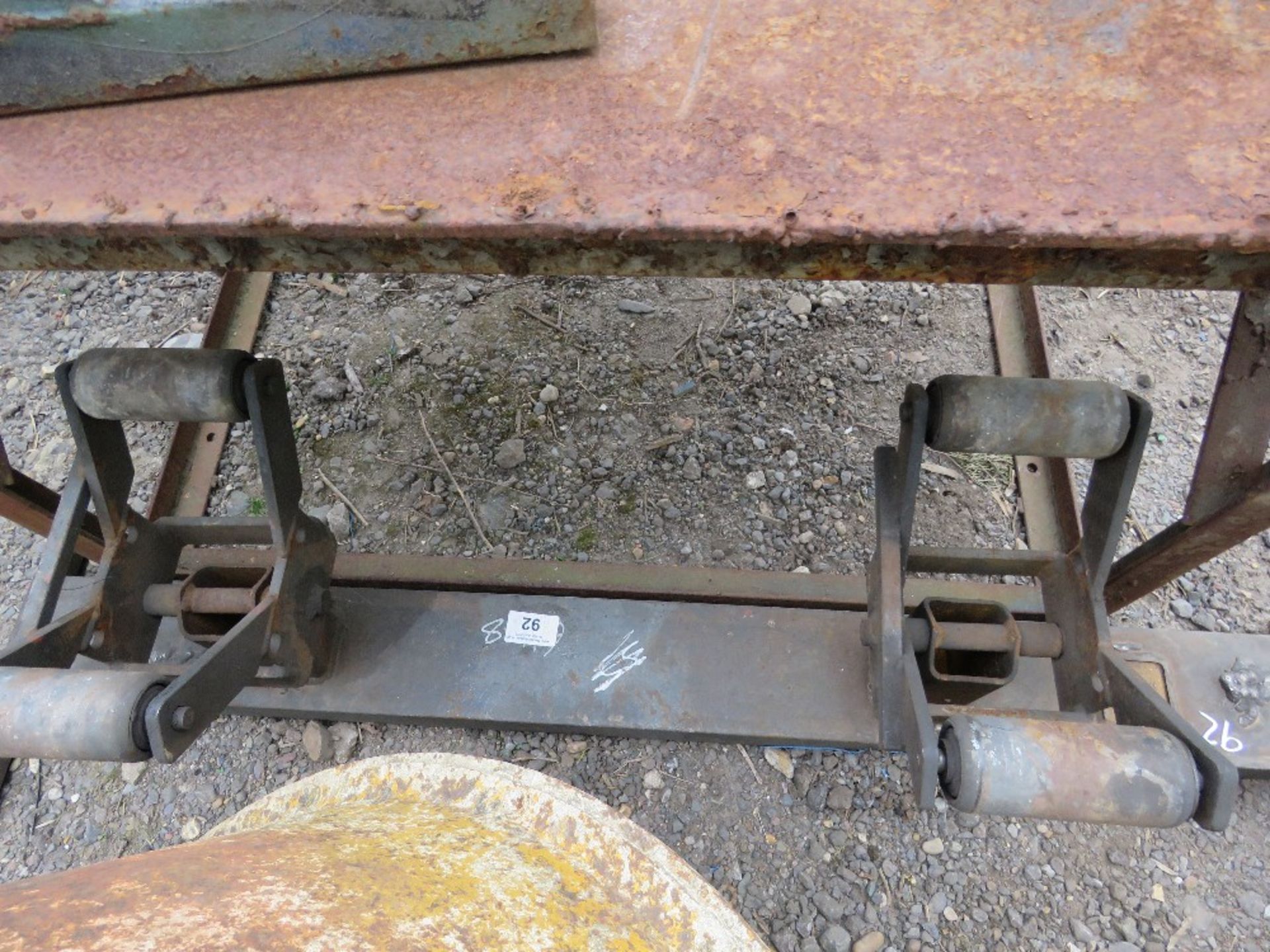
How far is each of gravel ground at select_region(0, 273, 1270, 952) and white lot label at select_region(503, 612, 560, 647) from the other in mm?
281

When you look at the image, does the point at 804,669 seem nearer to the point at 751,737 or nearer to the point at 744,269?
the point at 751,737

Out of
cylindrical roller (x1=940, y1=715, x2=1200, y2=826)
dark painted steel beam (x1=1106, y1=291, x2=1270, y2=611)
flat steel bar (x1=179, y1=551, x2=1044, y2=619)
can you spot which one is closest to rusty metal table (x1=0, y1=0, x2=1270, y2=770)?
dark painted steel beam (x1=1106, y1=291, x2=1270, y2=611)

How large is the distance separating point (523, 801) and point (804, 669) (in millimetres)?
827

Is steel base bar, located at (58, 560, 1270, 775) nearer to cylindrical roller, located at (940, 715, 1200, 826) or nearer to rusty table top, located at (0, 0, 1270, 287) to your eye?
cylindrical roller, located at (940, 715, 1200, 826)

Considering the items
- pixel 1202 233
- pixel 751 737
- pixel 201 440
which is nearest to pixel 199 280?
pixel 201 440

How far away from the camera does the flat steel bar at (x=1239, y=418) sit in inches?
50.6

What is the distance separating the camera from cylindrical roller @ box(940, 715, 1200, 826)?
3.34 feet

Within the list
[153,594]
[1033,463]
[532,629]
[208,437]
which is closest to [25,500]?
[153,594]

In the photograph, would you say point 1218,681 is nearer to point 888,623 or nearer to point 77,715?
point 888,623

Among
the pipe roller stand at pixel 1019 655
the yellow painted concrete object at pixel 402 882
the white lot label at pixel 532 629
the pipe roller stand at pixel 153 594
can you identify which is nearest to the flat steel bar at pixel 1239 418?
the pipe roller stand at pixel 1019 655

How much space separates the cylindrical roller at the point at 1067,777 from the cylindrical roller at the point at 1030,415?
0.47 m

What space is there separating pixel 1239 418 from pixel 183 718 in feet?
5.37

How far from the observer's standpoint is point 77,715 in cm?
114

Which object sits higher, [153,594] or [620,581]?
[153,594]
